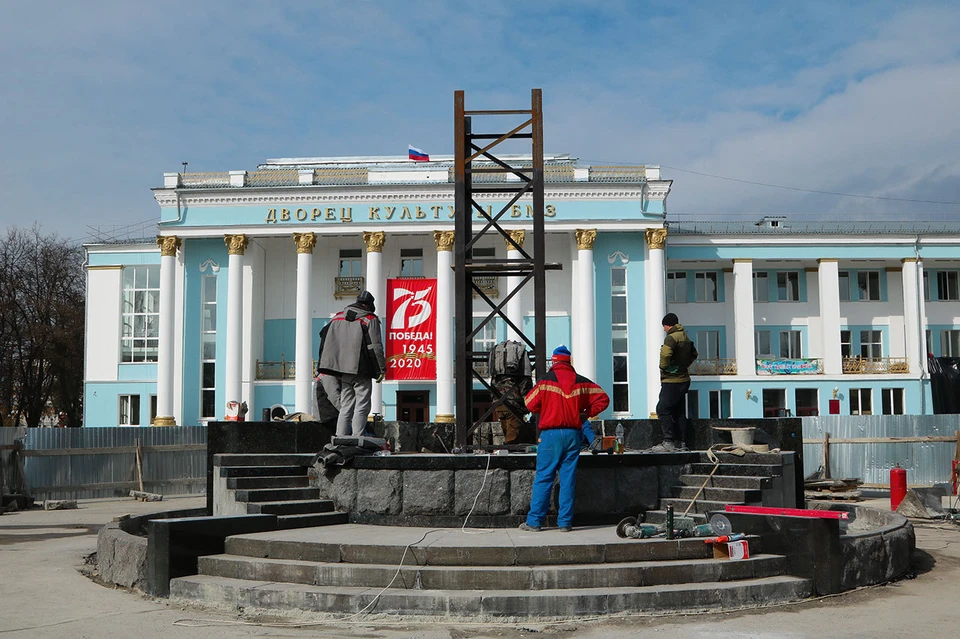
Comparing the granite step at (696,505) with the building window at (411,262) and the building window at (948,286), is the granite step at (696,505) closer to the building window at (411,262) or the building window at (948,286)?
the building window at (411,262)

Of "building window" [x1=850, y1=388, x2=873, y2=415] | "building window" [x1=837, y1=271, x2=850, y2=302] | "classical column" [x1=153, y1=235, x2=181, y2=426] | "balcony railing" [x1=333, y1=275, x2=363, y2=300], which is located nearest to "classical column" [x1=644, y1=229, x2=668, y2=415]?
"building window" [x1=850, y1=388, x2=873, y2=415]

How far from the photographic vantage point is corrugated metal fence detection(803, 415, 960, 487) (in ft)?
85.1

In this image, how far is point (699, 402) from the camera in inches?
1841

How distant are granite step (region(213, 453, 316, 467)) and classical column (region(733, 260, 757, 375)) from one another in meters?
37.9

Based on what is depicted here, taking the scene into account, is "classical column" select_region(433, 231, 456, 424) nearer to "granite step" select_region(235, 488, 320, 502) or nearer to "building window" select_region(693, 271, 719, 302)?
"building window" select_region(693, 271, 719, 302)

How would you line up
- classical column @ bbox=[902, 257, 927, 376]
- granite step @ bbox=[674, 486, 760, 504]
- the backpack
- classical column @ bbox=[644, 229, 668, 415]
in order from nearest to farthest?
granite step @ bbox=[674, 486, 760, 504] → the backpack → classical column @ bbox=[644, 229, 668, 415] → classical column @ bbox=[902, 257, 927, 376]

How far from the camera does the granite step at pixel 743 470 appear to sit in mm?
10930

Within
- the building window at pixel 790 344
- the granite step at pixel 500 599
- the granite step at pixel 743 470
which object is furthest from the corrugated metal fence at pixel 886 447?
the building window at pixel 790 344

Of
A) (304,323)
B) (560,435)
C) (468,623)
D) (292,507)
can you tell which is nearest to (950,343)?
(304,323)

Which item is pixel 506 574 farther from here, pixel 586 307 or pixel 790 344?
pixel 790 344

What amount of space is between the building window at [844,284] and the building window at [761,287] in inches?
151

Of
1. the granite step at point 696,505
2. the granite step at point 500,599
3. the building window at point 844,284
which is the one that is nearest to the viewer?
the granite step at point 500,599

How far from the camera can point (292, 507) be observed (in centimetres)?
1057

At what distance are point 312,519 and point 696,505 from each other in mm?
4139
